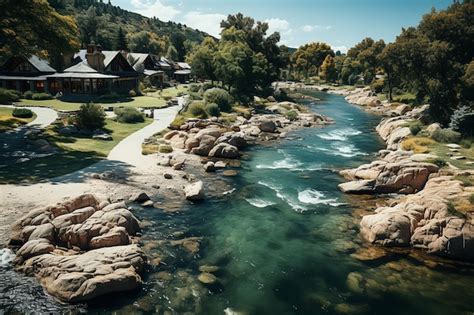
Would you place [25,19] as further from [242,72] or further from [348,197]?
[242,72]

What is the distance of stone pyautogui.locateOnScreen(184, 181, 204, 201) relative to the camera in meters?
26.7

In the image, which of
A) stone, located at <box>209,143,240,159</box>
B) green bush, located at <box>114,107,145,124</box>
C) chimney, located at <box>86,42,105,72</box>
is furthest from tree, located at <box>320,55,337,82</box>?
stone, located at <box>209,143,240,159</box>

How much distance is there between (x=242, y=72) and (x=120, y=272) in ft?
184

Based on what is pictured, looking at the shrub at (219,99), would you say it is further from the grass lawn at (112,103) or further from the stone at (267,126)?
the stone at (267,126)

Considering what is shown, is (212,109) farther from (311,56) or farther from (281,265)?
(311,56)

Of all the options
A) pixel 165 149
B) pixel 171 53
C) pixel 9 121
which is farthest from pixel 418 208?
pixel 171 53

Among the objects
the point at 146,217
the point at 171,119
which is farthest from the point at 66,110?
the point at 146,217

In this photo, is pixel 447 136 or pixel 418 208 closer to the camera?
pixel 418 208

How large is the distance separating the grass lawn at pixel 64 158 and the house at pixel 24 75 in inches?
1202

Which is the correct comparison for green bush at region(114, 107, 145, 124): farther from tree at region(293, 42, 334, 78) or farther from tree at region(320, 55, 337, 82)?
tree at region(293, 42, 334, 78)

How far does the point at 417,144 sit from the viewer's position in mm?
39031

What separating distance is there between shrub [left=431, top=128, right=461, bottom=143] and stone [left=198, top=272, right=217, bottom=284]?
33.6 metres

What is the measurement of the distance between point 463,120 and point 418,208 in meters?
26.7

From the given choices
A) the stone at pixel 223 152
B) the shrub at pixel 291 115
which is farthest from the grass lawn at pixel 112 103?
the stone at pixel 223 152
